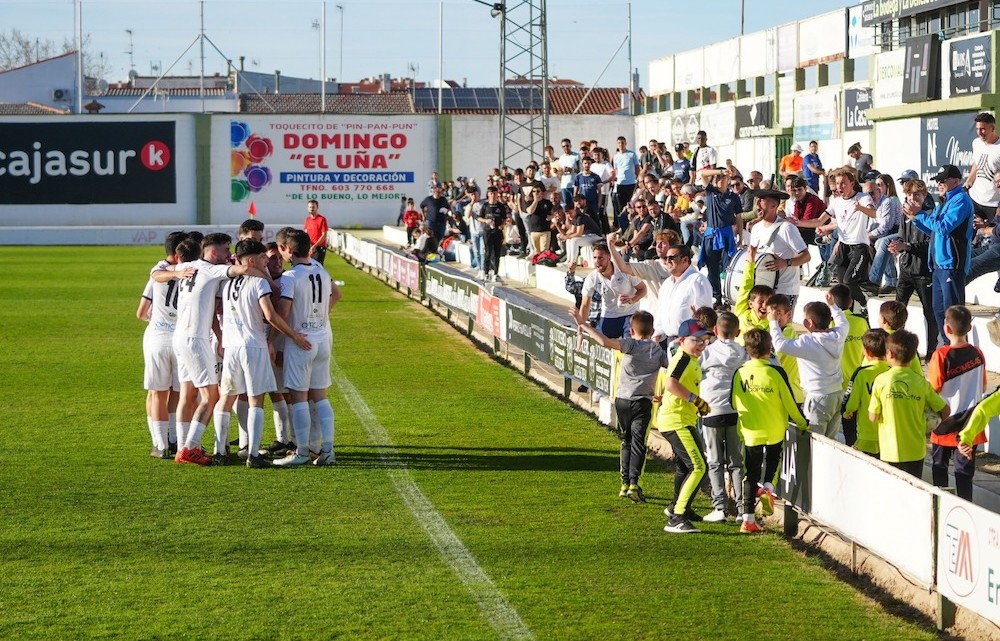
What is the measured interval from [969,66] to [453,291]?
9.96 m

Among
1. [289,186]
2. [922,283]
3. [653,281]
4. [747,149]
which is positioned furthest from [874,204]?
[289,186]

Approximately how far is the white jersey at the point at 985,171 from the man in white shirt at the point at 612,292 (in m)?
4.34

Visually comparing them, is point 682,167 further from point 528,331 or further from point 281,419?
point 281,419

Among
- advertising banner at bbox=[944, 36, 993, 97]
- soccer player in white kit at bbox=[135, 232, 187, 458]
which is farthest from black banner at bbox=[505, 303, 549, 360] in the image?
advertising banner at bbox=[944, 36, 993, 97]

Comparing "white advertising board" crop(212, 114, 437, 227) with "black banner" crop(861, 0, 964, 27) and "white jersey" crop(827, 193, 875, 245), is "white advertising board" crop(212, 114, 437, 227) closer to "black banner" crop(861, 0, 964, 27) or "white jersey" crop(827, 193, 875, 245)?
"black banner" crop(861, 0, 964, 27)

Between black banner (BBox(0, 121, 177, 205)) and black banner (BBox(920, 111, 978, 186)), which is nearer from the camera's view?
black banner (BBox(920, 111, 978, 186))

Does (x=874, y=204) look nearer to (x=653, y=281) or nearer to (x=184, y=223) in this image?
(x=653, y=281)

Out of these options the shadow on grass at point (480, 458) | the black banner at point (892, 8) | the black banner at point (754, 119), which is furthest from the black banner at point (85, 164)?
the shadow on grass at point (480, 458)

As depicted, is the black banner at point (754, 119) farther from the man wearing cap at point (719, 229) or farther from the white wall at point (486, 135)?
the white wall at point (486, 135)

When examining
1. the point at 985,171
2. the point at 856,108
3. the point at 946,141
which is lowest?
the point at 985,171

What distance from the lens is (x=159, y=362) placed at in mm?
12297

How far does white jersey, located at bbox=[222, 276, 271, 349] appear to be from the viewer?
11352 millimetres

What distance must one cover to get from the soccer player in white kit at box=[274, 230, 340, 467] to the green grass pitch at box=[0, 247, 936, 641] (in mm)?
371

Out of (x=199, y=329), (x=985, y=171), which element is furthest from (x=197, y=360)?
(x=985, y=171)
